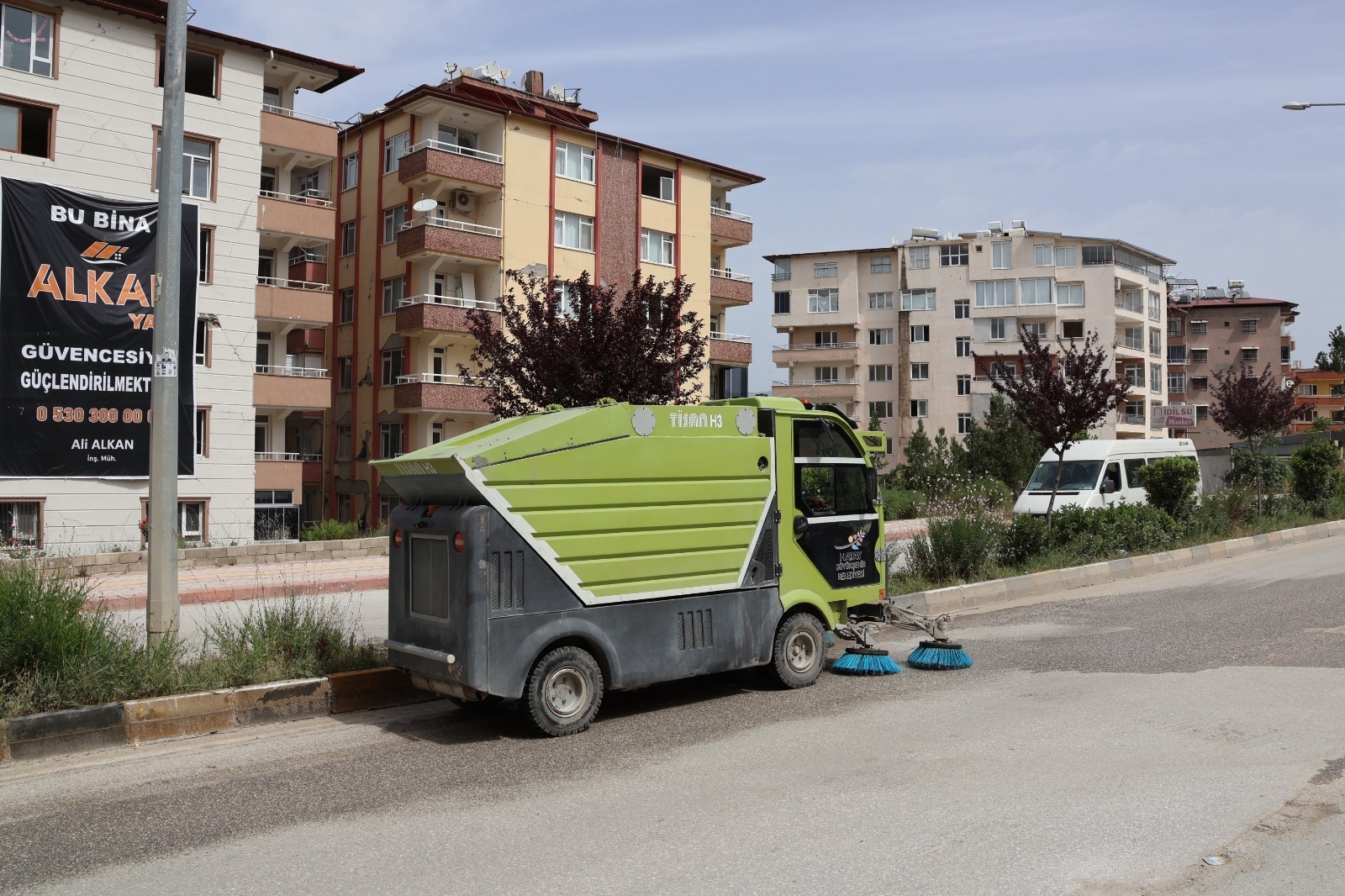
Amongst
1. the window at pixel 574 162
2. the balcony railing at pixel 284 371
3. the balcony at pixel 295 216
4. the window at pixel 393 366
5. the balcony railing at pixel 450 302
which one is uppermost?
the window at pixel 574 162

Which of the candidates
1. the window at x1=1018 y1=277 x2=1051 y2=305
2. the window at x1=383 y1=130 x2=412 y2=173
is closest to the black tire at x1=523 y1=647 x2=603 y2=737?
the window at x1=383 y1=130 x2=412 y2=173

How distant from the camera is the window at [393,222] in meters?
42.3

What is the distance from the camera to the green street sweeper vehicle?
7602 mm

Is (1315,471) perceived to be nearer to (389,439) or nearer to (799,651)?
(799,651)

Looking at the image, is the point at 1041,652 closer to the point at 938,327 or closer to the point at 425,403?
the point at 425,403

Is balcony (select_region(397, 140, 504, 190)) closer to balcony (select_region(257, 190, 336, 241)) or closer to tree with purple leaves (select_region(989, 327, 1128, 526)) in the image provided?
balcony (select_region(257, 190, 336, 241))

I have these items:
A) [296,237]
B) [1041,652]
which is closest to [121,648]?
[1041,652]

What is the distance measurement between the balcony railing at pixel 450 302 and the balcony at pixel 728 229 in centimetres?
1270

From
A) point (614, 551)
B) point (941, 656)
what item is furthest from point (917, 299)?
point (614, 551)

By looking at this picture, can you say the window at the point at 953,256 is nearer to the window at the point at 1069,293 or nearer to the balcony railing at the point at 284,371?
the window at the point at 1069,293

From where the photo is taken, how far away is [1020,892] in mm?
4707

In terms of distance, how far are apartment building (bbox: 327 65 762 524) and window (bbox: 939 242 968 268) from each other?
32813 millimetres

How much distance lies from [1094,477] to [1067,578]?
34.4 feet

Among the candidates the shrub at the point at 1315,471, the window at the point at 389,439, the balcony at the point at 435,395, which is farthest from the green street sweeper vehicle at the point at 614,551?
the window at the point at 389,439
